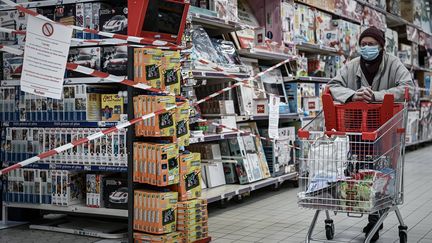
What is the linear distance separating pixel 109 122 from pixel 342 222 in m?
2.29

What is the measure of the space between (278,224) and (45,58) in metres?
2.68

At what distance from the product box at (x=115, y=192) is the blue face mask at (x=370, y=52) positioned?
6.99ft

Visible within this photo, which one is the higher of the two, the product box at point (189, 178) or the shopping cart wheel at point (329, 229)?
the product box at point (189, 178)

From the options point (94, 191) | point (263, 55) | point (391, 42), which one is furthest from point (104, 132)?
point (391, 42)

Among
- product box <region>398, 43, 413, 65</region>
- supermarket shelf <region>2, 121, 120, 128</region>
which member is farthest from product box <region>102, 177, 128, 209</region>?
product box <region>398, 43, 413, 65</region>

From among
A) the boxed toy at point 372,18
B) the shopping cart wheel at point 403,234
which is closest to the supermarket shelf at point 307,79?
the boxed toy at point 372,18

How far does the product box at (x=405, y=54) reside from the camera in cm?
1201

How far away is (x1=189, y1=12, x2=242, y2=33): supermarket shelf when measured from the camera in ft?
17.5

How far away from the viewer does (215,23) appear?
5793mm

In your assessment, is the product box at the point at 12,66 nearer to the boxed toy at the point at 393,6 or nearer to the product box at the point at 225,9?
the product box at the point at 225,9

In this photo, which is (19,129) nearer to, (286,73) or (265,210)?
(265,210)

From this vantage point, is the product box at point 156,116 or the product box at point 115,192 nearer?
the product box at point 156,116

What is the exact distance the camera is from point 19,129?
493 cm

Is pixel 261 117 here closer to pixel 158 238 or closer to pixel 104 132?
pixel 158 238
